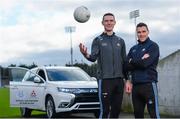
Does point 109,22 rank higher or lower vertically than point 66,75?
higher

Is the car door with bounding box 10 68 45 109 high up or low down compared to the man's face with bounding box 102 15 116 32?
down

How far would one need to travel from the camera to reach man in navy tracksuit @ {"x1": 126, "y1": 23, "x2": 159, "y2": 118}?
28.2 feet

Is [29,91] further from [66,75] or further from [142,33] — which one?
[142,33]

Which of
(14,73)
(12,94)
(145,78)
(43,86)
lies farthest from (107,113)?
(14,73)

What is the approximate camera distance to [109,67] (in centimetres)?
909

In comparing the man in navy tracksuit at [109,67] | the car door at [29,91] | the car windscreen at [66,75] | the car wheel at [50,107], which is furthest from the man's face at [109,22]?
the car door at [29,91]

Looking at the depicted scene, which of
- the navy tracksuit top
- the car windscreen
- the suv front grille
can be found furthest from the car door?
the navy tracksuit top

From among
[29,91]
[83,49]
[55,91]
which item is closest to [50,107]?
[55,91]

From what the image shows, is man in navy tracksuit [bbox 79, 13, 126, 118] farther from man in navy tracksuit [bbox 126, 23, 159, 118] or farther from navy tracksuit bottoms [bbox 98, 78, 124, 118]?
man in navy tracksuit [bbox 126, 23, 159, 118]

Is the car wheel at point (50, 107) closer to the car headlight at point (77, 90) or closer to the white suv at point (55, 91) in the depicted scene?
the white suv at point (55, 91)

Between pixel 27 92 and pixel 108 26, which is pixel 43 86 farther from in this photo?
pixel 108 26

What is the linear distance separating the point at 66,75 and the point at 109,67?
320 inches

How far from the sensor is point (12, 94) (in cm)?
1855

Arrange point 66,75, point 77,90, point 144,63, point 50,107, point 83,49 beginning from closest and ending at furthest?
point 144,63 < point 83,49 < point 77,90 < point 50,107 < point 66,75
